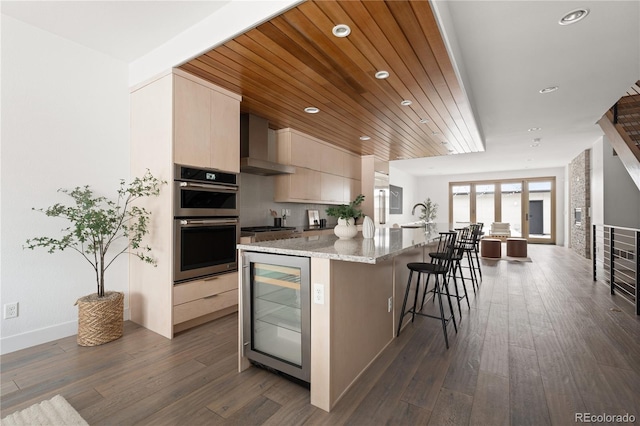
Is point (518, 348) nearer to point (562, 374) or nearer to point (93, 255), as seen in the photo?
point (562, 374)

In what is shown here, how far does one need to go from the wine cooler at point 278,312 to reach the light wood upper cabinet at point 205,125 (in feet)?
4.30

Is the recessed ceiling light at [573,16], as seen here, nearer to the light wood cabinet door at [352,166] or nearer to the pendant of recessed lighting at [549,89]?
the pendant of recessed lighting at [549,89]

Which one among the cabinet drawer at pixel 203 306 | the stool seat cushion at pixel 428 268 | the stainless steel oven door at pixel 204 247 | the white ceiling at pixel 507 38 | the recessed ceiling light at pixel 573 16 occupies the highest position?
the white ceiling at pixel 507 38

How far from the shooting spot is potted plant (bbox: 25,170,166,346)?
253cm

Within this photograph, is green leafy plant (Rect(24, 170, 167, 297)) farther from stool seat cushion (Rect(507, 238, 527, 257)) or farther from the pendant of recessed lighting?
stool seat cushion (Rect(507, 238, 527, 257))

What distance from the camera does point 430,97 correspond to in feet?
10.8

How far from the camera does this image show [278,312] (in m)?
2.11

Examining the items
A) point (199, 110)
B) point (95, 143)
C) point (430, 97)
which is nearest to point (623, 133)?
point (430, 97)

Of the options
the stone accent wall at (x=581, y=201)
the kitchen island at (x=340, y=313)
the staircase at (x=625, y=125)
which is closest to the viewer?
the kitchen island at (x=340, y=313)

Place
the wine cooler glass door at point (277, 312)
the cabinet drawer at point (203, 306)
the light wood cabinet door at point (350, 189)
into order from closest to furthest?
the wine cooler glass door at point (277, 312)
the cabinet drawer at point (203, 306)
the light wood cabinet door at point (350, 189)

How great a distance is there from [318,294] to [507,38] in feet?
9.18

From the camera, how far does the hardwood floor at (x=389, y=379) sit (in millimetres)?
1700

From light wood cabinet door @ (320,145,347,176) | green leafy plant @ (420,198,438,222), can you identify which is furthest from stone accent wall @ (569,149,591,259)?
light wood cabinet door @ (320,145,347,176)

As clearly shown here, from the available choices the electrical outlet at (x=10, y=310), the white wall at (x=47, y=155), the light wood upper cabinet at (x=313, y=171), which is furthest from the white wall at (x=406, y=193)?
the electrical outlet at (x=10, y=310)
